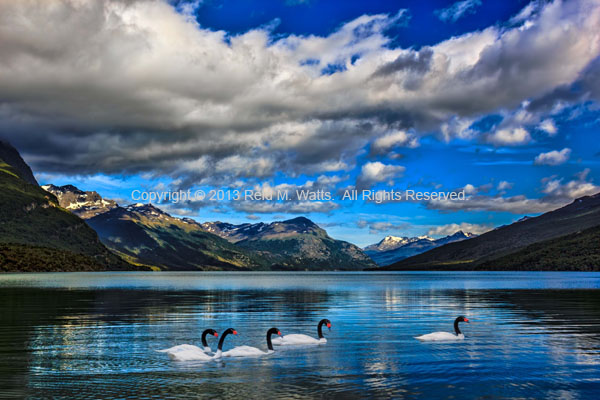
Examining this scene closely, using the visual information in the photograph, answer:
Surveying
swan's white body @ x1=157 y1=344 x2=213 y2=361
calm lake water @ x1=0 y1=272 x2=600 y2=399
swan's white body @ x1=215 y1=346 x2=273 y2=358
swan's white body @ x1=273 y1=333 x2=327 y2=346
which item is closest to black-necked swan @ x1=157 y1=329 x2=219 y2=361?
swan's white body @ x1=157 y1=344 x2=213 y2=361

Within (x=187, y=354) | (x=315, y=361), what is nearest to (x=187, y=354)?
(x=187, y=354)

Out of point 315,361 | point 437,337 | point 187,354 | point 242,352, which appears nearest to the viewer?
point 315,361

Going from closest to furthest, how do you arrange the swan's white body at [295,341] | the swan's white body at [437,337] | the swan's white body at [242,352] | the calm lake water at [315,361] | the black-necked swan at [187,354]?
the calm lake water at [315,361] → the black-necked swan at [187,354] → the swan's white body at [242,352] → the swan's white body at [295,341] → the swan's white body at [437,337]

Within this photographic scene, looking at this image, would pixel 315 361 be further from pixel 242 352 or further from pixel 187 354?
pixel 187 354

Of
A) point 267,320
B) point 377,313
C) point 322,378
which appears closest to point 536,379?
point 322,378

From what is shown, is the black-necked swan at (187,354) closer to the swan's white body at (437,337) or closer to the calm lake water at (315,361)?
the calm lake water at (315,361)

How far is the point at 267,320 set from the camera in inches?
2628

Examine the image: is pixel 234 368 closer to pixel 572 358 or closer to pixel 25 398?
pixel 25 398

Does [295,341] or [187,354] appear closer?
[187,354]

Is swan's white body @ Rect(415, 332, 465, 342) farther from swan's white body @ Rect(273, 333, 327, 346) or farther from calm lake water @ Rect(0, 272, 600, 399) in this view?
swan's white body @ Rect(273, 333, 327, 346)

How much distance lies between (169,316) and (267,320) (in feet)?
44.2

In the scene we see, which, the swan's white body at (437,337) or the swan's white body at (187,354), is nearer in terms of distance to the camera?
the swan's white body at (187,354)

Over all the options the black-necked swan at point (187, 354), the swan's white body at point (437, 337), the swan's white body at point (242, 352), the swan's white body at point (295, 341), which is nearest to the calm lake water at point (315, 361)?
the black-necked swan at point (187, 354)

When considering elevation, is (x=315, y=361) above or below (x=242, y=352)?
below
